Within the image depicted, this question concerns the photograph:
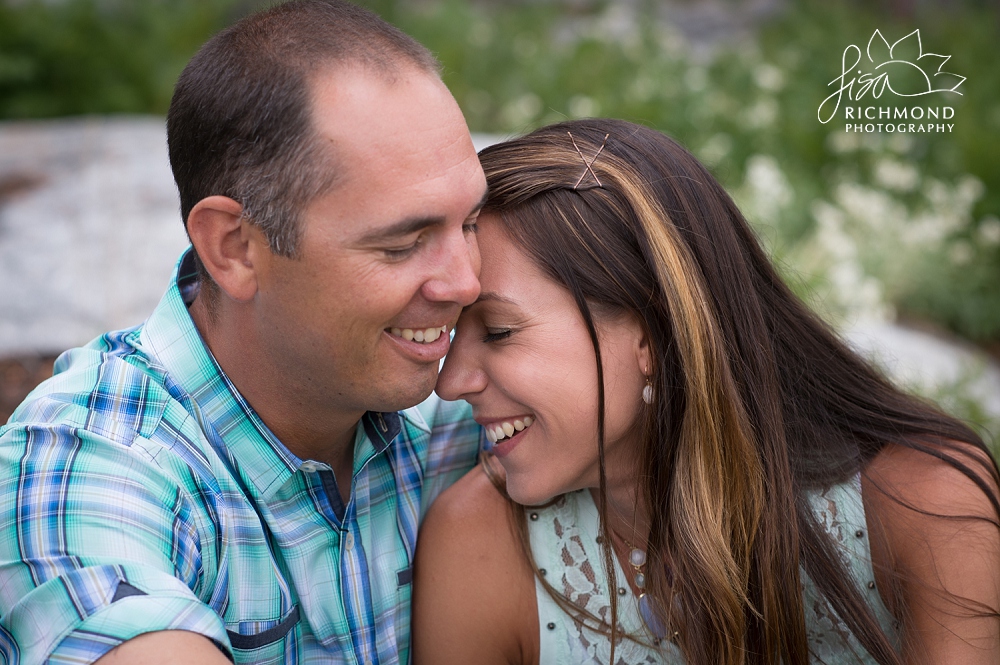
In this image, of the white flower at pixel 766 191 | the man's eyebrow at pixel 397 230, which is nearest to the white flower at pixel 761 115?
the white flower at pixel 766 191

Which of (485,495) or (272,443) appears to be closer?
(272,443)

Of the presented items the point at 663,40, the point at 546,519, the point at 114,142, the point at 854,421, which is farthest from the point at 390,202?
the point at 663,40

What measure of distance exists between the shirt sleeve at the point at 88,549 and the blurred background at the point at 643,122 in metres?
2.36

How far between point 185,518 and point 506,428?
79 cm

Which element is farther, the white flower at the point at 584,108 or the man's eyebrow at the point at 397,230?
the white flower at the point at 584,108

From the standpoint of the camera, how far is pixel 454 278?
2.20 metres

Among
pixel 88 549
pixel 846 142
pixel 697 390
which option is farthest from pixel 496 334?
pixel 846 142

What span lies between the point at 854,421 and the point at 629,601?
80cm

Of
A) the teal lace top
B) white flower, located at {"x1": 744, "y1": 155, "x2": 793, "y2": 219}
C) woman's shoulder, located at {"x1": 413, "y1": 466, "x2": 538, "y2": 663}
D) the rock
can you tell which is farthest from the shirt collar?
white flower, located at {"x1": 744, "y1": 155, "x2": 793, "y2": 219}

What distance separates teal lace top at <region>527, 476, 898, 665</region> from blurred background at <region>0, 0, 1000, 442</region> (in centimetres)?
133

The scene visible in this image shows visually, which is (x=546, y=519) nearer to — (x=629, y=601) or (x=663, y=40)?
(x=629, y=601)

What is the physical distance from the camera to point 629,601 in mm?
2648

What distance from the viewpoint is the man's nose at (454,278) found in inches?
86.4

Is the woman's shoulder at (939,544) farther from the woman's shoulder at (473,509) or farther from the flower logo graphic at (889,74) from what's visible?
the flower logo graphic at (889,74)
